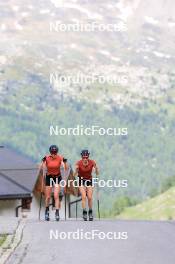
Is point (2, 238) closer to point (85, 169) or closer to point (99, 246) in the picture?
point (99, 246)

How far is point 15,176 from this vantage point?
47.8 m

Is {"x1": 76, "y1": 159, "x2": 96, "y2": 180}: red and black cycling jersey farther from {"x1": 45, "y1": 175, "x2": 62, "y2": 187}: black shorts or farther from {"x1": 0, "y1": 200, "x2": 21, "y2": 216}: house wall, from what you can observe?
{"x1": 0, "y1": 200, "x2": 21, "y2": 216}: house wall

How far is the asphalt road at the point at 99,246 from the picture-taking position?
14156 mm

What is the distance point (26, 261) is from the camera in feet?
45.7

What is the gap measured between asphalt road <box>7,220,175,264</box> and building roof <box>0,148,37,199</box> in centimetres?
2361

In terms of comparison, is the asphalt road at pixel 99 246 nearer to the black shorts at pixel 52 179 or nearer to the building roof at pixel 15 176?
the black shorts at pixel 52 179

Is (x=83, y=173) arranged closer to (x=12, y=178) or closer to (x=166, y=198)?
(x=12, y=178)

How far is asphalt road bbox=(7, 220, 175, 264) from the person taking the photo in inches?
557

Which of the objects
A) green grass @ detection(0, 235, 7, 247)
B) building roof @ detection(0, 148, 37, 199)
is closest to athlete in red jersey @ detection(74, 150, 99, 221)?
green grass @ detection(0, 235, 7, 247)

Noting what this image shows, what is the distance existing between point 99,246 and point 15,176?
32074 mm

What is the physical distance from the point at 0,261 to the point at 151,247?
3184mm

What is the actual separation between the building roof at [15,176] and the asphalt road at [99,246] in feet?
77.5

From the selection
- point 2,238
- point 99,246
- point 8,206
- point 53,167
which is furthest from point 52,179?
point 8,206

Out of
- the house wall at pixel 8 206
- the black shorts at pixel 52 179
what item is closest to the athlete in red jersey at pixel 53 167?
the black shorts at pixel 52 179
